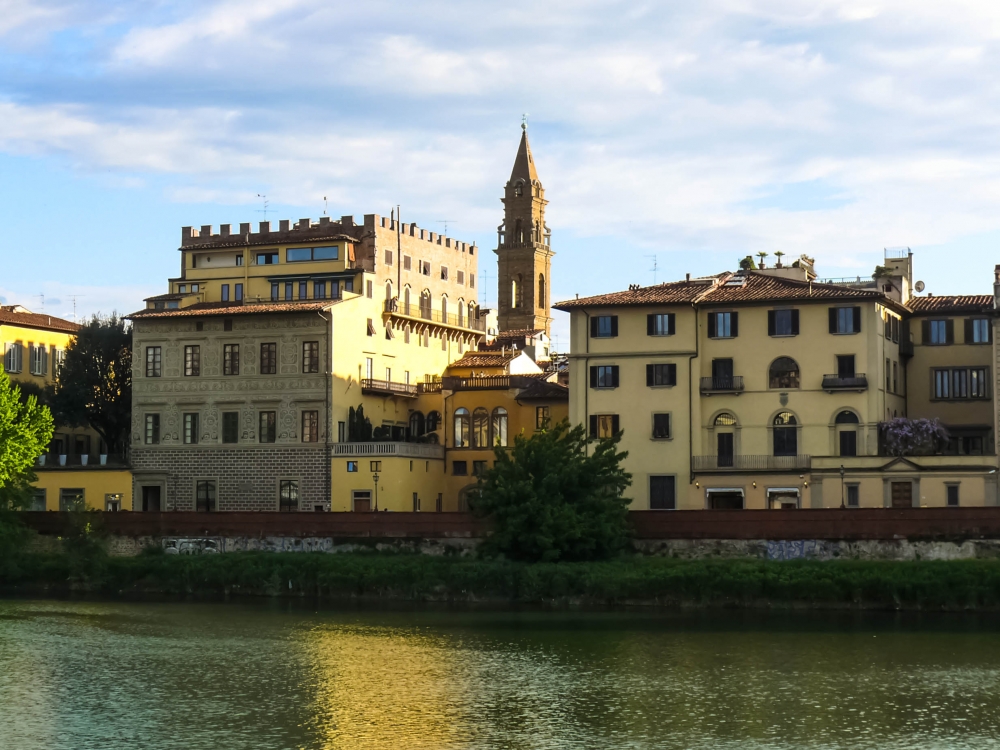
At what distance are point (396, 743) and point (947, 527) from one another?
92.9 ft

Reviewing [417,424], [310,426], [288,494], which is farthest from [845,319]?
[288,494]

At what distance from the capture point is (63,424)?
7531 centimetres

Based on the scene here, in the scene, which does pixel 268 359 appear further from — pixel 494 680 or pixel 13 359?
pixel 494 680

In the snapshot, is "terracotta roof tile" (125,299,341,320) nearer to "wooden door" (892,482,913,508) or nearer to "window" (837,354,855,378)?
"window" (837,354,855,378)

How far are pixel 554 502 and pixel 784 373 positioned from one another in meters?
12.5

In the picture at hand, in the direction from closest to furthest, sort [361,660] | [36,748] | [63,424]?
[36,748]
[361,660]
[63,424]

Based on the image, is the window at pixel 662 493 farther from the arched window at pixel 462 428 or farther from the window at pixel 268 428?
the window at pixel 268 428

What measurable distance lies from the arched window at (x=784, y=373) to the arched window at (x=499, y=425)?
530 inches

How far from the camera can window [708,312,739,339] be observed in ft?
210

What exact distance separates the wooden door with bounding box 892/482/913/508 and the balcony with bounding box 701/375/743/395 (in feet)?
23.9

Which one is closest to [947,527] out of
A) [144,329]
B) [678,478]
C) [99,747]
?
[678,478]

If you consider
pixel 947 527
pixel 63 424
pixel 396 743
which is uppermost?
pixel 63 424

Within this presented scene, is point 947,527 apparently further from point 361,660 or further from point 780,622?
point 361,660

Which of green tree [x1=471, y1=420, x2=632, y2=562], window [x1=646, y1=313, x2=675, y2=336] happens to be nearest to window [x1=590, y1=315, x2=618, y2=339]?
window [x1=646, y1=313, x2=675, y2=336]
